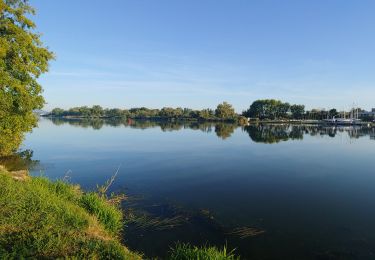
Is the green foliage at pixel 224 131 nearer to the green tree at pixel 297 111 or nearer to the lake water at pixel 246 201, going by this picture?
the lake water at pixel 246 201

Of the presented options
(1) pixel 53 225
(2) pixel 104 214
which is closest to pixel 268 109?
(2) pixel 104 214

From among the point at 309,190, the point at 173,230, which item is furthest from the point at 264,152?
the point at 173,230

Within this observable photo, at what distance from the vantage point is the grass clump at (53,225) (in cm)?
846

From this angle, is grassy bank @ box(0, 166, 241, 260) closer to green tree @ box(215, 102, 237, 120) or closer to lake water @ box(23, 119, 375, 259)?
lake water @ box(23, 119, 375, 259)

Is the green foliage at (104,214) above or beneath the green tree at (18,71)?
beneath

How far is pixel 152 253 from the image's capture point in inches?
467

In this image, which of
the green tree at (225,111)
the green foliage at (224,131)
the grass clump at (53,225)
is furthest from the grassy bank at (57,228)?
the green tree at (225,111)

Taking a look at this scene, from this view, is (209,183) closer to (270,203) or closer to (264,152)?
(270,203)

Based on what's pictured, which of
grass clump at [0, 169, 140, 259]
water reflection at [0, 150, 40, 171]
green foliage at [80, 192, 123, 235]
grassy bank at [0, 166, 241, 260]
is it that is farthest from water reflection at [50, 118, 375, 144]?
grassy bank at [0, 166, 241, 260]

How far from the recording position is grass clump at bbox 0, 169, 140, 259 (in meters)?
8.46

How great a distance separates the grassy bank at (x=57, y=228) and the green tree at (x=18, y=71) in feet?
41.8

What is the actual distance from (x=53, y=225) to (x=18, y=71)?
2084 cm

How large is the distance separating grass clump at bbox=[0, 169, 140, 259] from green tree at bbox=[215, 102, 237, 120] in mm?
171824

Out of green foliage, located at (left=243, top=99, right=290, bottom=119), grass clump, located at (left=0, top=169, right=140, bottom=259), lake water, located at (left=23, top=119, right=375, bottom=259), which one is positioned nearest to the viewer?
grass clump, located at (left=0, top=169, right=140, bottom=259)
